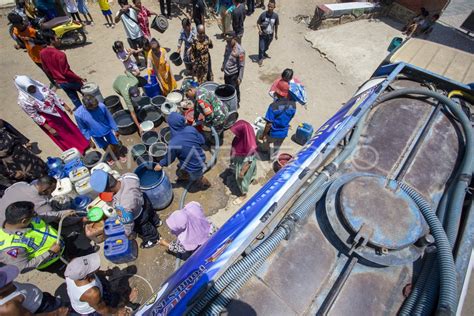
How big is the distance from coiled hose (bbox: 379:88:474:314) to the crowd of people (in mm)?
2595

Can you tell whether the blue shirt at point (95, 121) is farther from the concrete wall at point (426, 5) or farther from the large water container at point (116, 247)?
the concrete wall at point (426, 5)

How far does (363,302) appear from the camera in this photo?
2.29 metres

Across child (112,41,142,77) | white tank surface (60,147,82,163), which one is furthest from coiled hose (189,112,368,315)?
child (112,41,142,77)

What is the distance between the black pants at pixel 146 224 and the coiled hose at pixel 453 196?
4132mm

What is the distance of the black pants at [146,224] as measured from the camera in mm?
4543

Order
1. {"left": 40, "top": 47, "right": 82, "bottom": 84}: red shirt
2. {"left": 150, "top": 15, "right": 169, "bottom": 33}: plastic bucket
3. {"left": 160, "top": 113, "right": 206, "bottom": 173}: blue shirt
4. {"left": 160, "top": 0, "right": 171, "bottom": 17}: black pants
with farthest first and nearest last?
{"left": 160, "top": 0, "right": 171, "bottom": 17}: black pants
{"left": 150, "top": 15, "right": 169, "bottom": 33}: plastic bucket
{"left": 40, "top": 47, "right": 82, "bottom": 84}: red shirt
{"left": 160, "top": 113, "right": 206, "bottom": 173}: blue shirt

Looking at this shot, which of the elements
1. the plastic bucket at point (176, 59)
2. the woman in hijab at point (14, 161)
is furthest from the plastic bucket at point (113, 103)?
the plastic bucket at point (176, 59)

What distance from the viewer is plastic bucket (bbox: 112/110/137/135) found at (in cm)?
689

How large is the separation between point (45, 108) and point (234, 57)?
4904 mm

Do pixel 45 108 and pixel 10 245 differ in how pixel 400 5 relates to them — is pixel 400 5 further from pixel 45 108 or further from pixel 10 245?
pixel 10 245

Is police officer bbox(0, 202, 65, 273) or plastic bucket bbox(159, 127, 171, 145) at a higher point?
police officer bbox(0, 202, 65, 273)

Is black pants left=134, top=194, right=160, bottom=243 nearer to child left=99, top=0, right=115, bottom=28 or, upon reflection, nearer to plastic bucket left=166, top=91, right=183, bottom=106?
plastic bucket left=166, top=91, right=183, bottom=106

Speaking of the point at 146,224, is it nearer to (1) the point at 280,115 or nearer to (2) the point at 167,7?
(1) the point at 280,115

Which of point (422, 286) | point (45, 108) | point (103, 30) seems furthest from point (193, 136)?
point (103, 30)
